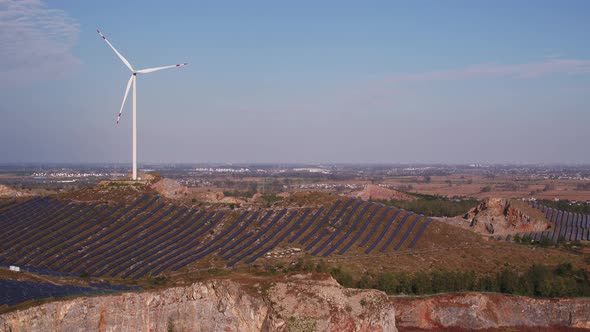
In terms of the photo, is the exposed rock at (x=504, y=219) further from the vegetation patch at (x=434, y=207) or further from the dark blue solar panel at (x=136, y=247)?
the dark blue solar panel at (x=136, y=247)

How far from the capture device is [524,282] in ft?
181

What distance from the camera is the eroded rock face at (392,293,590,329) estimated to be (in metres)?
50.7

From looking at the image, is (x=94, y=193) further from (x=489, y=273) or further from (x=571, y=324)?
(x=571, y=324)

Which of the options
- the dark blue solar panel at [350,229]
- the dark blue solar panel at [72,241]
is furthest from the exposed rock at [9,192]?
the dark blue solar panel at [350,229]

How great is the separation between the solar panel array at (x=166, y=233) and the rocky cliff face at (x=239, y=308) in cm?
1483

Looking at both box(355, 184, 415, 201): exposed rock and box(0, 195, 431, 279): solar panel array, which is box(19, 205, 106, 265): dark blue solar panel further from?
box(355, 184, 415, 201): exposed rock

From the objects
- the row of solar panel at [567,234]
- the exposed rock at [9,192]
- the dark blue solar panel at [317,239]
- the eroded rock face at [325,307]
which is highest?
the exposed rock at [9,192]

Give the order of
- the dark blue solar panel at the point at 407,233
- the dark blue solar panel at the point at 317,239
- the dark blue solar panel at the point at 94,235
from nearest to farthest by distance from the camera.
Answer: the dark blue solar panel at the point at 94,235 → the dark blue solar panel at the point at 317,239 → the dark blue solar panel at the point at 407,233

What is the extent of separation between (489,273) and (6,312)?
141 feet

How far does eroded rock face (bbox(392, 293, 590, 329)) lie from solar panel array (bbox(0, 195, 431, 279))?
37.6 ft

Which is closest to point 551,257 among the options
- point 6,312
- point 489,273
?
point 489,273

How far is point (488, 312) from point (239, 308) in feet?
81.4

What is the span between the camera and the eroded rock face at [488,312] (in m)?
50.7

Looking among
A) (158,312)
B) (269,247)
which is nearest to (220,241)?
(269,247)
